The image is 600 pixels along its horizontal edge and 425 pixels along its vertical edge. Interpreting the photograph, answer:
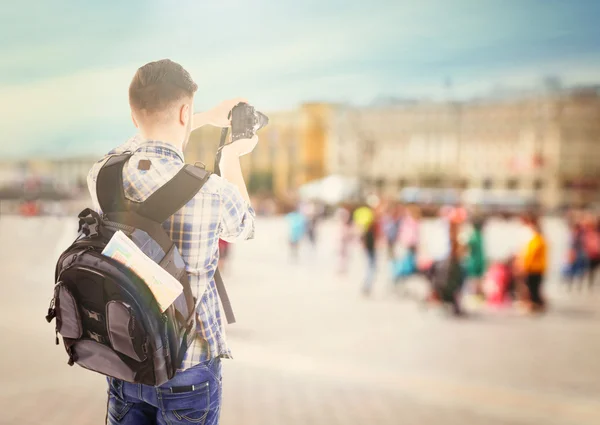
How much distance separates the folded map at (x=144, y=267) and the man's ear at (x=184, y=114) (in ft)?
1.28

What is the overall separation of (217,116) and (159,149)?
0.38m

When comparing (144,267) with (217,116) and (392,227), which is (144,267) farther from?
(392,227)

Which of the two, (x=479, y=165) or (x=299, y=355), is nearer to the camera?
(x=299, y=355)

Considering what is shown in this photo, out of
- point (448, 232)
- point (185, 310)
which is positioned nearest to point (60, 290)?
point (185, 310)

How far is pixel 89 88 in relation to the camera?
3.95 m

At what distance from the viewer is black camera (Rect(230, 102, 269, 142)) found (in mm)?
1957

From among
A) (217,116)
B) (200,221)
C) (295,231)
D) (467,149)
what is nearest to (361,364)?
A: (217,116)

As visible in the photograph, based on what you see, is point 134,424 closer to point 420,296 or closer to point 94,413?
point 94,413

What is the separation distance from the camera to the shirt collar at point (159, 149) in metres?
1.72

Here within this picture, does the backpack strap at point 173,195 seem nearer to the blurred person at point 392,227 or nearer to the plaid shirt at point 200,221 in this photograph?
the plaid shirt at point 200,221

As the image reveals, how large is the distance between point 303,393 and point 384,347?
180 centimetres

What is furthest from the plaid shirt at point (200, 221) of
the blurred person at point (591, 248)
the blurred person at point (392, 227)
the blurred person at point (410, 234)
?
the blurred person at point (591, 248)

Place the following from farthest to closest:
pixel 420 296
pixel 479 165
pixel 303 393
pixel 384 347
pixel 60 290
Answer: pixel 479 165 → pixel 420 296 → pixel 384 347 → pixel 303 393 → pixel 60 290

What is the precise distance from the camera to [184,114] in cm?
179
